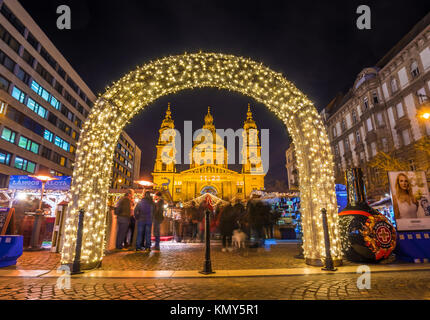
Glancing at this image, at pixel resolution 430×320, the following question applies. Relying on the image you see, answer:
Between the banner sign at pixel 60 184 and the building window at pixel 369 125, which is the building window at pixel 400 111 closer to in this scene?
the building window at pixel 369 125

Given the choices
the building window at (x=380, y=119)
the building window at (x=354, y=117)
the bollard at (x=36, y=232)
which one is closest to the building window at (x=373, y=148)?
the building window at (x=380, y=119)

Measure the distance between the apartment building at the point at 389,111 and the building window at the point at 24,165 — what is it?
43700 millimetres

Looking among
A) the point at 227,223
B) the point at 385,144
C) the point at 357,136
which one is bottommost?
the point at 227,223

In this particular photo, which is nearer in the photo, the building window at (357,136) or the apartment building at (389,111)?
the apartment building at (389,111)

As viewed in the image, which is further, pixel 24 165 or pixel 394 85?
pixel 24 165

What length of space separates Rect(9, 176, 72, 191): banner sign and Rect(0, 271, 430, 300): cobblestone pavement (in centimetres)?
1369

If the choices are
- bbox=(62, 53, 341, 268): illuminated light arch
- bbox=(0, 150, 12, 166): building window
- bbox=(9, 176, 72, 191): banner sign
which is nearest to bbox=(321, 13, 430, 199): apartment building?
bbox=(62, 53, 341, 268): illuminated light arch

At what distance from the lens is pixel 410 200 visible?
695cm

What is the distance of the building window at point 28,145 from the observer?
104 feet

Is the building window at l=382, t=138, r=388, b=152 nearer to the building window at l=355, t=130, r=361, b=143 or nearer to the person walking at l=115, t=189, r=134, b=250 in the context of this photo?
the building window at l=355, t=130, r=361, b=143

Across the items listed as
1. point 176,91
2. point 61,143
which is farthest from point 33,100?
point 176,91

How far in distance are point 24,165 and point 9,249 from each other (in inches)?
1359

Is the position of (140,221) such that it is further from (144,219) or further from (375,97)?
(375,97)

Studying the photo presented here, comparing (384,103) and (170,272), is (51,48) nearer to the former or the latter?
(170,272)
